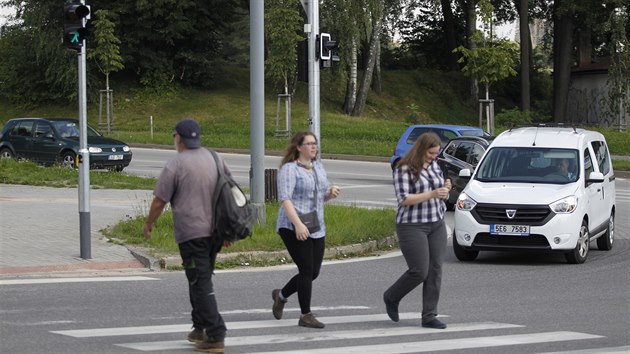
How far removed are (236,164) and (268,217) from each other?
19.2m

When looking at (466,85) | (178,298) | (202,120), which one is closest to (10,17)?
(202,120)

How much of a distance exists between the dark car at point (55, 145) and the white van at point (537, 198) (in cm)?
1684

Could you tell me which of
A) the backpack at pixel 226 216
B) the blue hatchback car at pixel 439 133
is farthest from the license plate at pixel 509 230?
the blue hatchback car at pixel 439 133

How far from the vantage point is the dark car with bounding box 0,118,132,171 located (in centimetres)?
3288

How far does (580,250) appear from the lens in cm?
1608

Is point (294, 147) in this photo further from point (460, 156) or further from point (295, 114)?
point (295, 114)

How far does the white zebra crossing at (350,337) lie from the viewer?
9.30 metres

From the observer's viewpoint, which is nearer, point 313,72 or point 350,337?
point 350,337

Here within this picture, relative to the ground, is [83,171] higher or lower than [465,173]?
higher

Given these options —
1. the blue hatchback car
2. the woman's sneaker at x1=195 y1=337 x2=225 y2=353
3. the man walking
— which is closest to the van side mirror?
the man walking

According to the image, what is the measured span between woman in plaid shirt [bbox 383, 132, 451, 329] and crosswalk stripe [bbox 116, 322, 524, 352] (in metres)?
0.24

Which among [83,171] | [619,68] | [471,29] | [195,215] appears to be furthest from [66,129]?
[471,29]

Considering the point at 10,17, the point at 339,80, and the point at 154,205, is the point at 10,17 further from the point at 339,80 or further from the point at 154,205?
the point at 154,205

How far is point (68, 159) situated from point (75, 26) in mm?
18652
